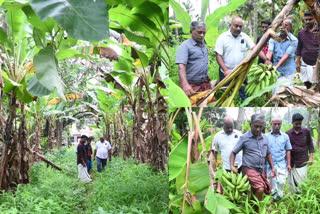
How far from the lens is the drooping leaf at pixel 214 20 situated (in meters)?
1.27

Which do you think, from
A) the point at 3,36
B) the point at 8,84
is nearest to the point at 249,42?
the point at 3,36

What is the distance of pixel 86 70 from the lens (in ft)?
23.7

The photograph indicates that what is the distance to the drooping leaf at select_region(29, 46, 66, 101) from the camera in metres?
1.47

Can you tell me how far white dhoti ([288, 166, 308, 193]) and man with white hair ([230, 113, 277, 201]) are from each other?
0.08 meters

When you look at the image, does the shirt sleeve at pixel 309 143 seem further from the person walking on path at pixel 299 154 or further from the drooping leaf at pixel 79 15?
the drooping leaf at pixel 79 15

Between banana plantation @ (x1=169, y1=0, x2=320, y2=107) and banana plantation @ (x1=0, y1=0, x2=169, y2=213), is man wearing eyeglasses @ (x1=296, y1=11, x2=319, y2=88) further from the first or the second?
banana plantation @ (x1=0, y1=0, x2=169, y2=213)

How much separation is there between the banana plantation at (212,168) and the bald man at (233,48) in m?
0.14

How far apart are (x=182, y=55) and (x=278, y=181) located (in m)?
0.61

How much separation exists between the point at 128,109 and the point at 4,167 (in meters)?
4.15

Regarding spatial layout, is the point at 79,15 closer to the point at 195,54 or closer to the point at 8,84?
the point at 195,54

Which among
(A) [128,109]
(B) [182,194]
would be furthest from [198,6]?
(A) [128,109]

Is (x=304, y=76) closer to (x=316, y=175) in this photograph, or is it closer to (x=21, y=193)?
(x=316, y=175)

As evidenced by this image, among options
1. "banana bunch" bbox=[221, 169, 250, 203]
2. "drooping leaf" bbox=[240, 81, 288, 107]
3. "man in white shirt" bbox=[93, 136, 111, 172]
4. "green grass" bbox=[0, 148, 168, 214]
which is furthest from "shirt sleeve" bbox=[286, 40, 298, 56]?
"man in white shirt" bbox=[93, 136, 111, 172]

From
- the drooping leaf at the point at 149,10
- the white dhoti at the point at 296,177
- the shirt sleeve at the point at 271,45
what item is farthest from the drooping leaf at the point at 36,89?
the white dhoti at the point at 296,177
